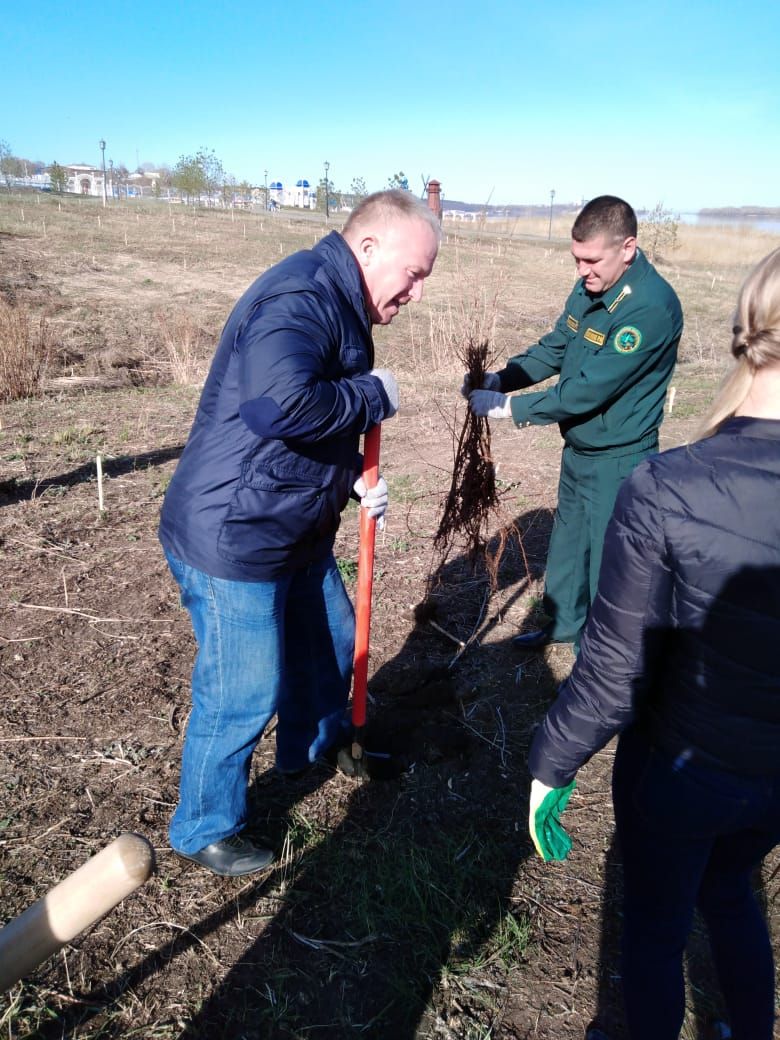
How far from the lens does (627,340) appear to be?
123 inches

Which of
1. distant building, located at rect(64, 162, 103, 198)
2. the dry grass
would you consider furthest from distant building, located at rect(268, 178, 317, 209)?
the dry grass

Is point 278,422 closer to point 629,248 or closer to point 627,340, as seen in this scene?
point 627,340

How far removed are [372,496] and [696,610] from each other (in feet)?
4.49

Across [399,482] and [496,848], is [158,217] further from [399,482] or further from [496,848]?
[496,848]

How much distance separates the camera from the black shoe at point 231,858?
2.37 m

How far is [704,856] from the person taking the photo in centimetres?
147

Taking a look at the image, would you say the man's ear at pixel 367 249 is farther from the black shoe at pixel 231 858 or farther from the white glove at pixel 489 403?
the black shoe at pixel 231 858

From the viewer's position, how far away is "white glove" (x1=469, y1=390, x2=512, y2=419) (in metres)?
3.38

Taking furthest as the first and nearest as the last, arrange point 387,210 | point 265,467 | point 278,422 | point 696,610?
point 387,210 → point 265,467 → point 278,422 → point 696,610

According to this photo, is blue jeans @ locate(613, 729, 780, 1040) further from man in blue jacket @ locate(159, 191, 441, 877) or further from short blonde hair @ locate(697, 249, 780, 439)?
man in blue jacket @ locate(159, 191, 441, 877)

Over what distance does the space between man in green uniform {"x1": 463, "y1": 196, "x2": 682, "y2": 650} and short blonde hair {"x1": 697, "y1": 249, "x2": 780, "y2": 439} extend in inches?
71.4

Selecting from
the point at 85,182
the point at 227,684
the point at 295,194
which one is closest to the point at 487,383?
the point at 227,684

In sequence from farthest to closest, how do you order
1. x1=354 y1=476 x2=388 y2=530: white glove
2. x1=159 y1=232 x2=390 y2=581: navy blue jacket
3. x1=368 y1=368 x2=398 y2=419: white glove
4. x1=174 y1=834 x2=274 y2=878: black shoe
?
x1=354 y1=476 x2=388 y2=530: white glove < x1=174 y1=834 x2=274 y2=878: black shoe < x1=368 y1=368 x2=398 y2=419: white glove < x1=159 y1=232 x2=390 y2=581: navy blue jacket

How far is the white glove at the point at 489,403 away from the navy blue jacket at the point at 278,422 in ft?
4.18
